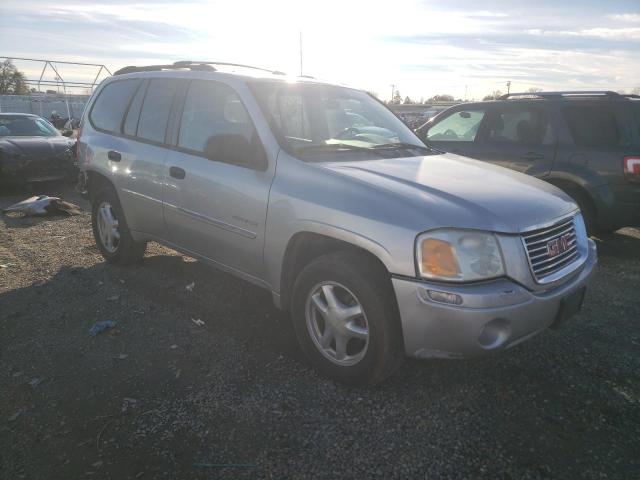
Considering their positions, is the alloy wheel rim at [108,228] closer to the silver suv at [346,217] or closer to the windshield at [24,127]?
the silver suv at [346,217]

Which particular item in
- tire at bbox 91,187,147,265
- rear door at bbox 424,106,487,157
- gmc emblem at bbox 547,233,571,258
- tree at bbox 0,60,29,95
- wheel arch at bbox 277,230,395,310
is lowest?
tire at bbox 91,187,147,265

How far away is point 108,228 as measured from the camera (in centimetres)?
493

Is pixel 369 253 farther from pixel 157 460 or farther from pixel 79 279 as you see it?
pixel 79 279

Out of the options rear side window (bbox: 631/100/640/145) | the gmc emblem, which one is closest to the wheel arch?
the gmc emblem

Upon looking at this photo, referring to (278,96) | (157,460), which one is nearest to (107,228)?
(278,96)

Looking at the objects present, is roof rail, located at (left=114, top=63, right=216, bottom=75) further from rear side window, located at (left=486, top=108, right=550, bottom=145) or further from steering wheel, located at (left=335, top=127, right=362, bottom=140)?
rear side window, located at (left=486, top=108, right=550, bottom=145)

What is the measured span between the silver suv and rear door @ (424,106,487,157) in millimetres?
2512

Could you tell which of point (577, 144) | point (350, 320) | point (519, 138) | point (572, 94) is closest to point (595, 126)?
point (577, 144)

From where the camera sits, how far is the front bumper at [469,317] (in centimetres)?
238

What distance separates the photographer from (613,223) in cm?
541

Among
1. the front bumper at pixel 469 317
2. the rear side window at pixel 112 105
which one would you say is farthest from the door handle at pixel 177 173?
the front bumper at pixel 469 317

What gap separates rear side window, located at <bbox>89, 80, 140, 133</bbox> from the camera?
463 centimetres

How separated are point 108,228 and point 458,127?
478 centimetres

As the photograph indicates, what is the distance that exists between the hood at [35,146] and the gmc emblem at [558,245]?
29.2ft
